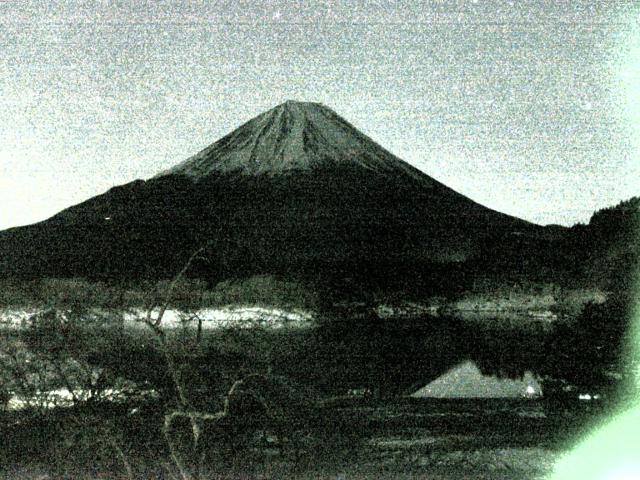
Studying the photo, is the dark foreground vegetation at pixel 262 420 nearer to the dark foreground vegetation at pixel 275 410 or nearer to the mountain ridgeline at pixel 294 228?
the dark foreground vegetation at pixel 275 410

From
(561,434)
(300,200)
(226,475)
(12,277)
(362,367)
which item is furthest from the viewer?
(300,200)

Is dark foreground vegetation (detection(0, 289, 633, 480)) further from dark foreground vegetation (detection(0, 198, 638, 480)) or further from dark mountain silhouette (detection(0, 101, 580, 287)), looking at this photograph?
dark mountain silhouette (detection(0, 101, 580, 287))

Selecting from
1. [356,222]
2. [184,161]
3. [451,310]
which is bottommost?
[451,310]

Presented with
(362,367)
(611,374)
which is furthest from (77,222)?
(611,374)

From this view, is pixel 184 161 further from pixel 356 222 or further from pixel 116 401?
pixel 116 401

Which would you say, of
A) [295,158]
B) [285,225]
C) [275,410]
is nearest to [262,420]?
[275,410]

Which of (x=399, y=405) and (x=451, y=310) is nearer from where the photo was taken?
(x=399, y=405)

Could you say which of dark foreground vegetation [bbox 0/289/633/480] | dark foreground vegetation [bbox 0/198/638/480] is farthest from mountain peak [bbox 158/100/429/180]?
dark foreground vegetation [bbox 0/289/633/480]
